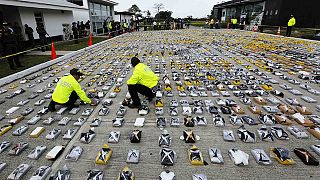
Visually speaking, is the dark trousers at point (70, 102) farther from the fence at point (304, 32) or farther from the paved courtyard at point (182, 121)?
the fence at point (304, 32)

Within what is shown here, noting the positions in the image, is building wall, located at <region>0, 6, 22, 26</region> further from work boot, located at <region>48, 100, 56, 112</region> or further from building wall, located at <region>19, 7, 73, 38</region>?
work boot, located at <region>48, 100, 56, 112</region>

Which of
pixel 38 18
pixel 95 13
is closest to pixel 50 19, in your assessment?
pixel 38 18

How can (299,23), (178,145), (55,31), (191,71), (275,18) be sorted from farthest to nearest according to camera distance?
(275,18), (299,23), (55,31), (191,71), (178,145)

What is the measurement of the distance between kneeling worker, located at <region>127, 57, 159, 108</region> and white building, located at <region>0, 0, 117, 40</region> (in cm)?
986

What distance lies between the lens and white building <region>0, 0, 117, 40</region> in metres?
12.4

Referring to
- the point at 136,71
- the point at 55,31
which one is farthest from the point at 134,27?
the point at 136,71

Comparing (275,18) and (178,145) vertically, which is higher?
(275,18)

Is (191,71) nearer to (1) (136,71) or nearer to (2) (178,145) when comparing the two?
(1) (136,71)

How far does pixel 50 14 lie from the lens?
1619 cm

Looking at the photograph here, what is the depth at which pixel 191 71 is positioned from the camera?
701 centimetres

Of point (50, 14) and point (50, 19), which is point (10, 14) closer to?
point (50, 19)

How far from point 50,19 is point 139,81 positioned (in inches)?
615

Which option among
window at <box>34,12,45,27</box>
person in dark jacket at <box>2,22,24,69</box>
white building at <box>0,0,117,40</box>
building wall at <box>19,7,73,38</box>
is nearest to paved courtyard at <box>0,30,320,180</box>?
person in dark jacket at <box>2,22,24,69</box>

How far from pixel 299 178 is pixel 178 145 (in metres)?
1.58
